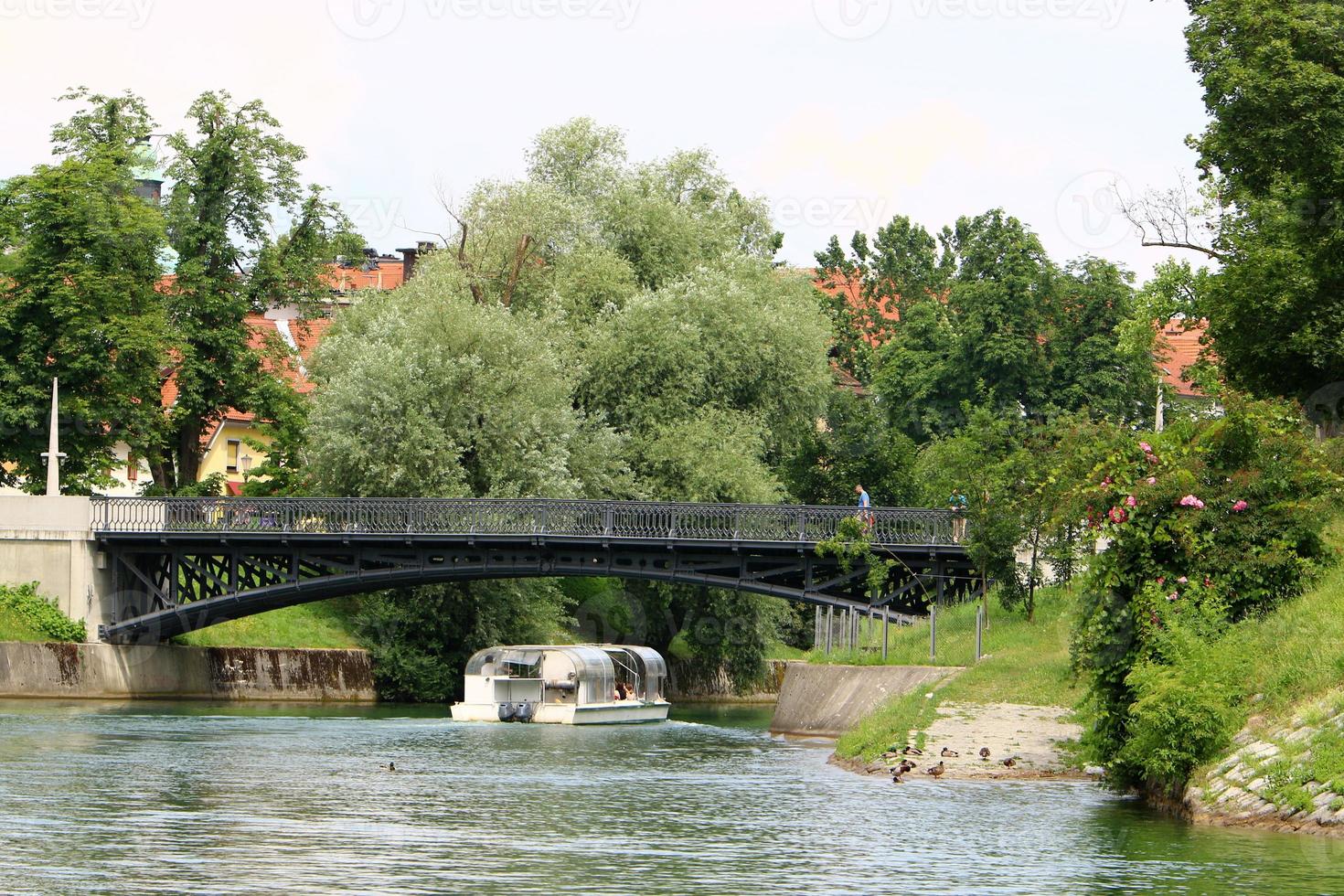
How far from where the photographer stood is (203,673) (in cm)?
6278

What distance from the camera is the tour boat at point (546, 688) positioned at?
56250 millimetres

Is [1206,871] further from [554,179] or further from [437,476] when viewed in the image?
[554,179]

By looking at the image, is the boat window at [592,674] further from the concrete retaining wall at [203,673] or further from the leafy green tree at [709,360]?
the concrete retaining wall at [203,673]

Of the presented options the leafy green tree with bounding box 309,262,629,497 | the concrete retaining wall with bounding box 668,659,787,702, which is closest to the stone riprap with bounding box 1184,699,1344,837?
the leafy green tree with bounding box 309,262,629,497

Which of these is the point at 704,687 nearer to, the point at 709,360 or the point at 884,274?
the point at 709,360

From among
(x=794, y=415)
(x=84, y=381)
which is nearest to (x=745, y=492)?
(x=794, y=415)

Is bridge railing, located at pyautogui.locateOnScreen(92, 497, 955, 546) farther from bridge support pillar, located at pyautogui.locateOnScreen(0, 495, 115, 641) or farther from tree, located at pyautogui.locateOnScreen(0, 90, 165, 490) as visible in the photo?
tree, located at pyautogui.locateOnScreen(0, 90, 165, 490)

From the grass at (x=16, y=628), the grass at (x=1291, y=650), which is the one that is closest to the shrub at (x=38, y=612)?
the grass at (x=16, y=628)

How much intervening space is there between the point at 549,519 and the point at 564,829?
27.5 meters

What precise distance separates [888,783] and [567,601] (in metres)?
35.7

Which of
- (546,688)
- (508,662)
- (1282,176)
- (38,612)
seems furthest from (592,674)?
(1282,176)

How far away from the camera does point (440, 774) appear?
1444 inches

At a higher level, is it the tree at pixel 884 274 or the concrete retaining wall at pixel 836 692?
the tree at pixel 884 274

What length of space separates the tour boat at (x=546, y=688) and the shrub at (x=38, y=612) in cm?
1178
